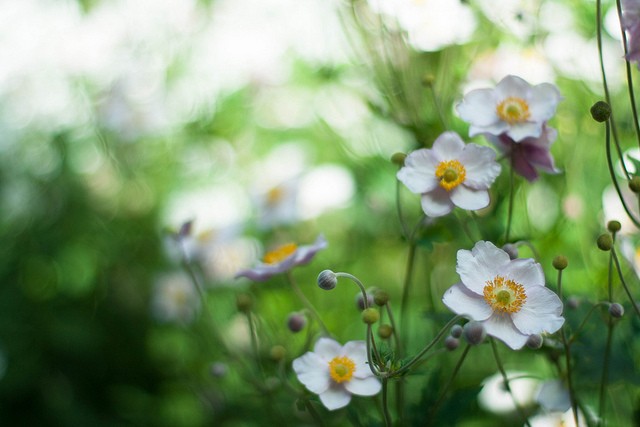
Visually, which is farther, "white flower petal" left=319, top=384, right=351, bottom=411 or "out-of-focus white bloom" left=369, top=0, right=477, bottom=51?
"out-of-focus white bloom" left=369, top=0, right=477, bottom=51

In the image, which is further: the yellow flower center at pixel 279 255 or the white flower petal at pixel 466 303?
the yellow flower center at pixel 279 255

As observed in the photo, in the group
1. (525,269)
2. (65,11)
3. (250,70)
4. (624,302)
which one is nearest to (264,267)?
(525,269)

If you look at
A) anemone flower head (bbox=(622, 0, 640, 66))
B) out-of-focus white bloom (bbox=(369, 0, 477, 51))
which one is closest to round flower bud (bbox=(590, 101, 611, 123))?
anemone flower head (bbox=(622, 0, 640, 66))

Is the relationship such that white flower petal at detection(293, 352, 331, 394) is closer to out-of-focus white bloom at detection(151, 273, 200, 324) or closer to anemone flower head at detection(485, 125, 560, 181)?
anemone flower head at detection(485, 125, 560, 181)

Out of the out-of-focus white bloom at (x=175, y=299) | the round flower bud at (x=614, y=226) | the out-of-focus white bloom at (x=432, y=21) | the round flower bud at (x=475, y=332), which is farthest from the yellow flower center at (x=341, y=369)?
the out-of-focus white bloom at (x=175, y=299)

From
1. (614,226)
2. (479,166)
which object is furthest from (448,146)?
(614,226)

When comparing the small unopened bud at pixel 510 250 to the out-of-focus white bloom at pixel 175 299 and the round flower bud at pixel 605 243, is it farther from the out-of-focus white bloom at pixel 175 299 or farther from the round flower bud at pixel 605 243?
the out-of-focus white bloom at pixel 175 299
